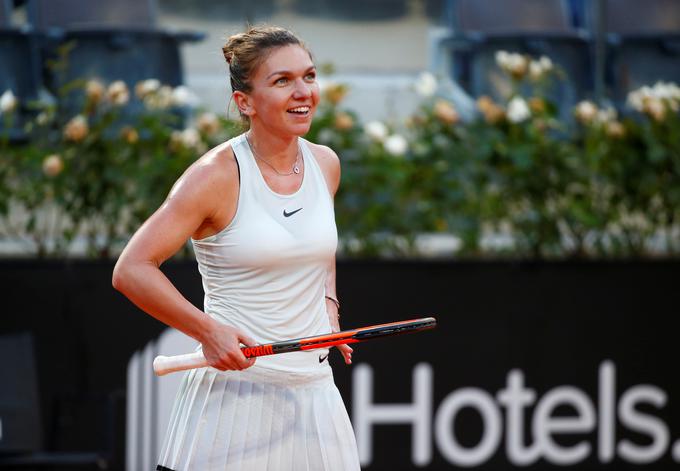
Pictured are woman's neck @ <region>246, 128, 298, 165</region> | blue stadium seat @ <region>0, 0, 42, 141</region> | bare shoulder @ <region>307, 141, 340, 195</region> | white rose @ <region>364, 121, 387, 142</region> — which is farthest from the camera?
blue stadium seat @ <region>0, 0, 42, 141</region>

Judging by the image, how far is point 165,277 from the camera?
2.42 meters

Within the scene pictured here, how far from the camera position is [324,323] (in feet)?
8.94

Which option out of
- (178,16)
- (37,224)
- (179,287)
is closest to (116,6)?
(178,16)

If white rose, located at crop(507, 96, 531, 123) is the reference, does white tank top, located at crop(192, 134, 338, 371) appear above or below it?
below

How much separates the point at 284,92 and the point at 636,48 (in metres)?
3.28

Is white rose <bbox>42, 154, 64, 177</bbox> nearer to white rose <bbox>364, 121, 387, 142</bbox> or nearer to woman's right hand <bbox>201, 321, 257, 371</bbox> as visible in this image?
white rose <bbox>364, 121, 387, 142</bbox>

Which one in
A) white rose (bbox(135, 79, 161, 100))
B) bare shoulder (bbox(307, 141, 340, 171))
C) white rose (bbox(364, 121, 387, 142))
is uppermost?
white rose (bbox(135, 79, 161, 100))

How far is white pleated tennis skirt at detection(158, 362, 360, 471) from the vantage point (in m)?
2.58

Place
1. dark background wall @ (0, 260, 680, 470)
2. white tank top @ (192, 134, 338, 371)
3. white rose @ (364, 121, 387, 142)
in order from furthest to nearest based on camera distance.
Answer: white rose @ (364, 121, 387, 142)
dark background wall @ (0, 260, 680, 470)
white tank top @ (192, 134, 338, 371)

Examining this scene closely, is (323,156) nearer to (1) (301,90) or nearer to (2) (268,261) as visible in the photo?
(1) (301,90)

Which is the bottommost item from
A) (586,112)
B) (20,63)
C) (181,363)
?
(181,363)

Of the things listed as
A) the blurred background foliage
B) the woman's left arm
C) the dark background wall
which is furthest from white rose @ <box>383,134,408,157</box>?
the woman's left arm

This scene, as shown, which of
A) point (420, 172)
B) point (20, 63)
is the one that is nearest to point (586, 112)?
point (420, 172)

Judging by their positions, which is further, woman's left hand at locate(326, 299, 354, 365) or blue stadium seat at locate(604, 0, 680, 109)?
blue stadium seat at locate(604, 0, 680, 109)
